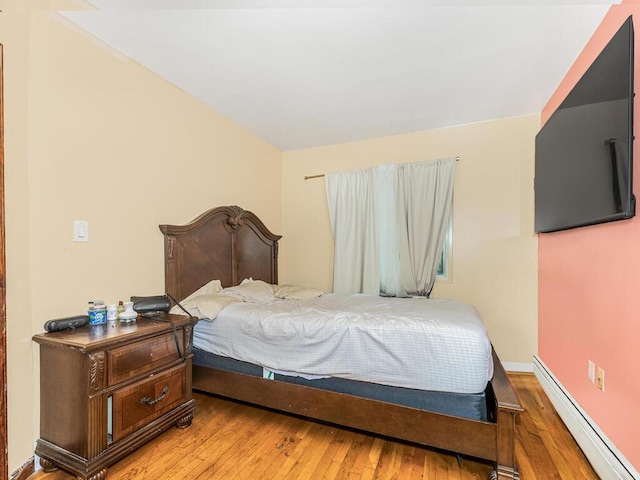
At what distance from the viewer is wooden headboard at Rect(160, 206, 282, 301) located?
2365mm

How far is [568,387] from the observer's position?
2.07 metres

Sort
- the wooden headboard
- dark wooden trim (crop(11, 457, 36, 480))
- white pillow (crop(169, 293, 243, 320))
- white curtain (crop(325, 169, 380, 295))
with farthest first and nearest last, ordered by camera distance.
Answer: white curtain (crop(325, 169, 380, 295)) → the wooden headboard → white pillow (crop(169, 293, 243, 320)) → dark wooden trim (crop(11, 457, 36, 480))

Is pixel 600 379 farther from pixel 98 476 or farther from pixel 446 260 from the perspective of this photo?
pixel 98 476

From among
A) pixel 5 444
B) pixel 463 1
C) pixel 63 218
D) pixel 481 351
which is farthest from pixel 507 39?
pixel 5 444

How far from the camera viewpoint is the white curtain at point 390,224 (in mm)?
3076

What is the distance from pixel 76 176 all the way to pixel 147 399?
51.6 inches

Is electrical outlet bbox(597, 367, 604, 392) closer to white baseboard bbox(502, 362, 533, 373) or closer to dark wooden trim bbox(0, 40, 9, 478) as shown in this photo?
white baseboard bbox(502, 362, 533, 373)

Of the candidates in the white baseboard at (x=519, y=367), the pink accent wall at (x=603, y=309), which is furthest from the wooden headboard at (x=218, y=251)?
the pink accent wall at (x=603, y=309)

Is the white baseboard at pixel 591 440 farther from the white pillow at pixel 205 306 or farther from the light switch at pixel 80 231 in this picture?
the light switch at pixel 80 231

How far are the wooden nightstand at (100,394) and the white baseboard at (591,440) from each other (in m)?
2.26

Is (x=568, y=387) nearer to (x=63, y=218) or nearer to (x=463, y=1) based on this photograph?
(x=463, y=1)

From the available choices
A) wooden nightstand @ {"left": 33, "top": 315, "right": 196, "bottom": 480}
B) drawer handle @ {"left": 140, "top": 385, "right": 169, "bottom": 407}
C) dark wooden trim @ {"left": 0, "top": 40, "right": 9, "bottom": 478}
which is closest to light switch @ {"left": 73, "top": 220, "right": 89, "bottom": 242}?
dark wooden trim @ {"left": 0, "top": 40, "right": 9, "bottom": 478}

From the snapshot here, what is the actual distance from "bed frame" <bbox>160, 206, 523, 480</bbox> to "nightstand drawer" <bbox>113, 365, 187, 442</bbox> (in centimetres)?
31

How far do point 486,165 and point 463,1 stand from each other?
1.84m
